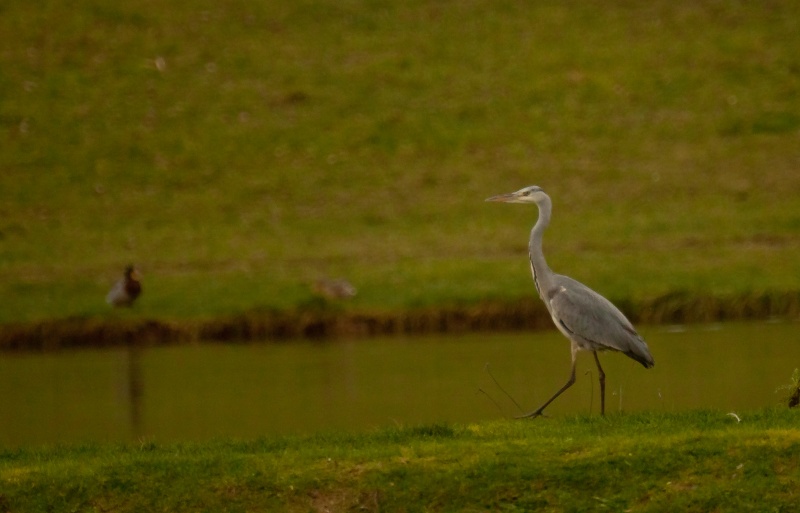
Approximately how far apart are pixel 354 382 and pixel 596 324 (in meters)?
5.11

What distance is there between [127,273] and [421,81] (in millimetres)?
15468

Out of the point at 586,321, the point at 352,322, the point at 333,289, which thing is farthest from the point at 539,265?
the point at 333,289

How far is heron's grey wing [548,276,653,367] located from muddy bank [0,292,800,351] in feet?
26.3

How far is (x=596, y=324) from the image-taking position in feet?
39.1

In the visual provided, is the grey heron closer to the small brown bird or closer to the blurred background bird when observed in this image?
the blurred background bird

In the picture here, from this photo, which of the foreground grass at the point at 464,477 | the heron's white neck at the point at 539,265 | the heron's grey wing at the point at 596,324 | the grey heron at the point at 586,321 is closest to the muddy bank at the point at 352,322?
the heron's white neck at the point at 539,265

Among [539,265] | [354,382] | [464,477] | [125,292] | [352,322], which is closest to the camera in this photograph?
[464,477]

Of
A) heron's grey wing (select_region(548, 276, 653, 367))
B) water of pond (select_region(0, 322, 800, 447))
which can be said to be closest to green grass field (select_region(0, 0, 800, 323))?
water of pond (select_region(0, 322, 800, 447))

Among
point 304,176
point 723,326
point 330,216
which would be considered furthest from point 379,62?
point 723,326

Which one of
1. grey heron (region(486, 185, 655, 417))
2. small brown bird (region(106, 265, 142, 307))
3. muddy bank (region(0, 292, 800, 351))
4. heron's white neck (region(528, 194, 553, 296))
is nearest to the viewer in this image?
grey heron (region(486, 185, 655, 417))

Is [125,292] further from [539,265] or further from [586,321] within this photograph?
[586,321]

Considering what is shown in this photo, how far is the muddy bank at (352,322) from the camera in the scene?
20.5m

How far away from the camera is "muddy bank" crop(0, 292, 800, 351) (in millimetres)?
20484

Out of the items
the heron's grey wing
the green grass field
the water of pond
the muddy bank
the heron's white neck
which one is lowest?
the water of pond
